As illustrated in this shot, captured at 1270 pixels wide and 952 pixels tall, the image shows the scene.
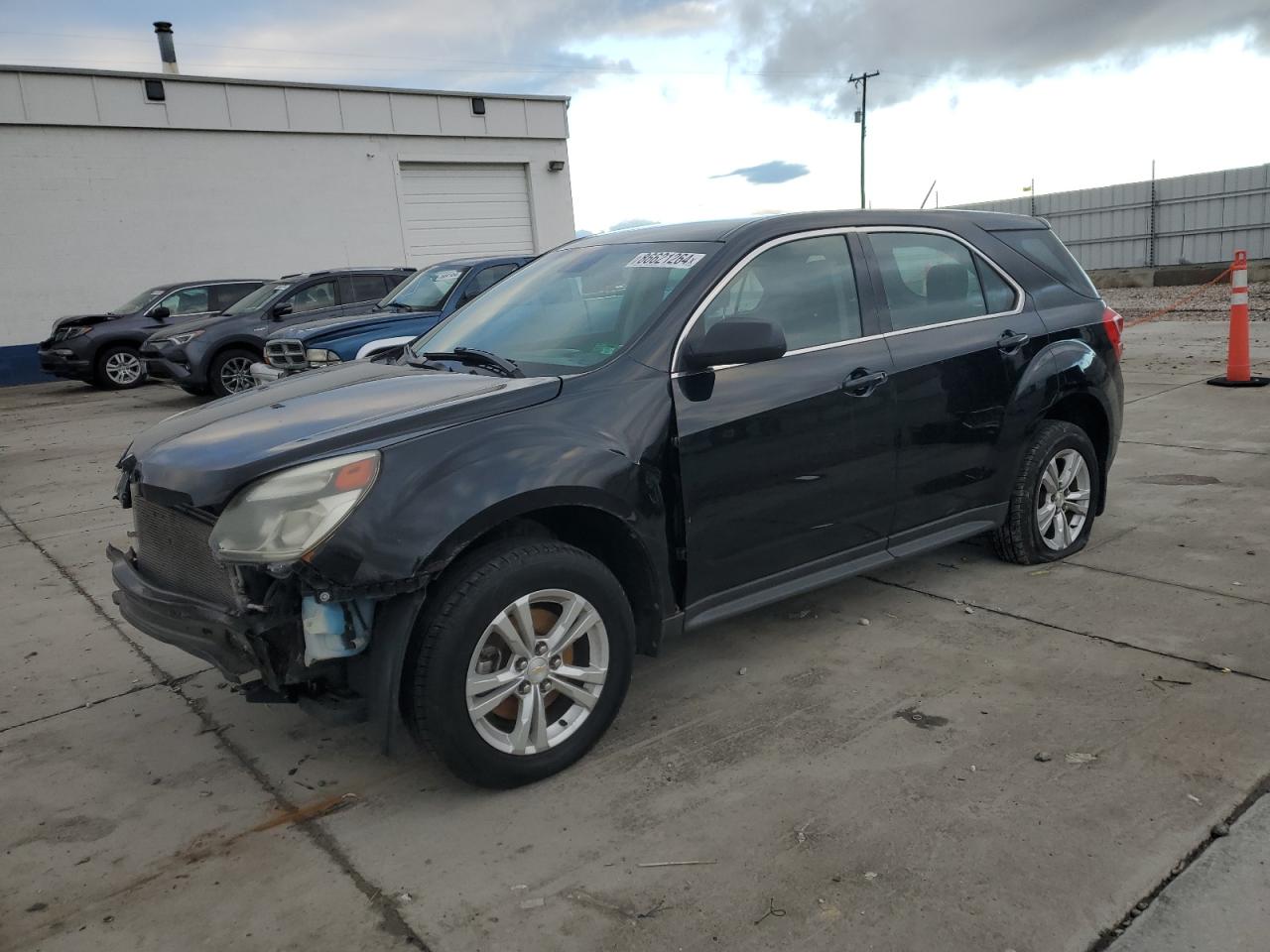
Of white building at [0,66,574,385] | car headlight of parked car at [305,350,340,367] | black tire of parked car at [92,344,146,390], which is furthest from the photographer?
white building at [0,66,574,385]

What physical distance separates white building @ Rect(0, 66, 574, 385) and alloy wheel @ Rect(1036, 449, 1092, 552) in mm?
18914

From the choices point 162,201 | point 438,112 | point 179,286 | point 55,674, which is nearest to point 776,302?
point 55,674

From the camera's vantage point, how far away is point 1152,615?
4.20 metres

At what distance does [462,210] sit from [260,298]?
10.2m

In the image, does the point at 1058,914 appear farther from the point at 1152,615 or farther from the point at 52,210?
the point at 52,210

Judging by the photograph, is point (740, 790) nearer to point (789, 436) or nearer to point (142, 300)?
point (789, 436)

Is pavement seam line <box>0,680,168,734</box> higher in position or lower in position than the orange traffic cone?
lower

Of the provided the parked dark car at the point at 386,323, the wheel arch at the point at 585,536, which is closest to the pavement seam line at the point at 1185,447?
the wheel arch at the point at 585,536

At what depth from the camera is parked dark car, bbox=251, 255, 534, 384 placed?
9516mm

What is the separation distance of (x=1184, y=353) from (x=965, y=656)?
10.2 m

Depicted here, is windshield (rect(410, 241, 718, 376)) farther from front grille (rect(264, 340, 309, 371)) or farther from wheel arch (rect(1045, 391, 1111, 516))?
front grille (rect(264, 340, 309, 371))

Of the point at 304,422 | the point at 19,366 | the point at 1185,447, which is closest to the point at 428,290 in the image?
the point at 1185,447

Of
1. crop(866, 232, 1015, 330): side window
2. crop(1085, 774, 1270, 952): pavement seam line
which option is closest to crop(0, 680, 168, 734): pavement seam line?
crop(866, 232, 1015, 330): side window

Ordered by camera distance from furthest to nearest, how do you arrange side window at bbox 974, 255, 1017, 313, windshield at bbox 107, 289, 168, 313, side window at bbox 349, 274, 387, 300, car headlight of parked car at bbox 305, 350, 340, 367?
windshield at bbox 107, 289, 168, 313 < side window at bbox 349, 274, 387, 300 < car headlight of parked car at bbox 305, 350, 340, 367 < side window at bbox 974, 255, 1017, 313
